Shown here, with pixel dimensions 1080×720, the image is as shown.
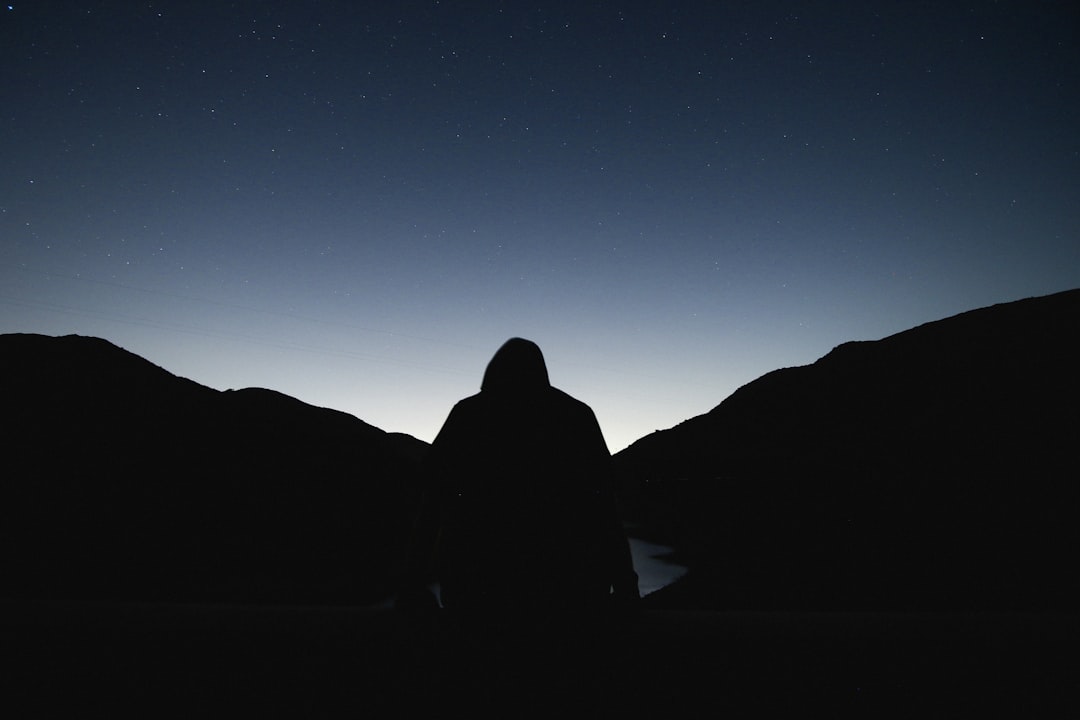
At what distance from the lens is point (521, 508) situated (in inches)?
51.3

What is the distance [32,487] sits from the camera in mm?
38500

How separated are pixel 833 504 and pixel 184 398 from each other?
260ft

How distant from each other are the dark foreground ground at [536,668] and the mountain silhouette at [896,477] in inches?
465

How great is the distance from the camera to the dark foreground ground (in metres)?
1.08

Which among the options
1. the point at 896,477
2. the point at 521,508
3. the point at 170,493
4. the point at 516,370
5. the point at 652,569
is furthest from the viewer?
the point at 896,477

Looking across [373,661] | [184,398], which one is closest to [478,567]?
[373,661]

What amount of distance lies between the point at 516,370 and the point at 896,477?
56.5 meters

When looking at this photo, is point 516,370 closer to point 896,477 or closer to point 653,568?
point 653,568

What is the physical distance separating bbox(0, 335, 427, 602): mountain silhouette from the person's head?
0.42m

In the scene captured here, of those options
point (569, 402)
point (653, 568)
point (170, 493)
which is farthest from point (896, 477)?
point (170, 493)

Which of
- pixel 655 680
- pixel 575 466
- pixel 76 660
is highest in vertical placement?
pixel 575 466

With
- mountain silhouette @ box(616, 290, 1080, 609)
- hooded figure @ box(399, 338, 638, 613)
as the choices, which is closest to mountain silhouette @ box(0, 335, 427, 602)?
hooded figure @ box(399, 338, 638, 613)

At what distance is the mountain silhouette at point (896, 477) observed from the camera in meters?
14.1

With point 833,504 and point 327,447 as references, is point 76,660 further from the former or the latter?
point 327,447
